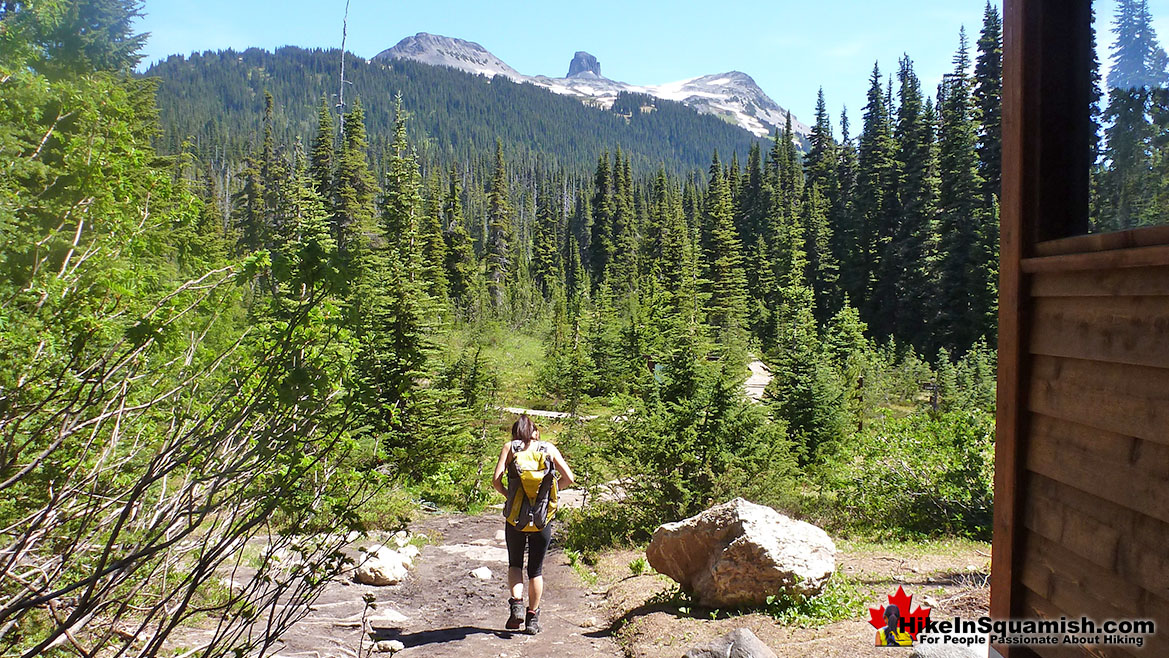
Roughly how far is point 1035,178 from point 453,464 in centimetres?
1132

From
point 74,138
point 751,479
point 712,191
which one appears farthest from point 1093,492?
point 712,191

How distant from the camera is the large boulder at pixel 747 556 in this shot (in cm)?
582

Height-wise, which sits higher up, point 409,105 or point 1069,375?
point 409,105

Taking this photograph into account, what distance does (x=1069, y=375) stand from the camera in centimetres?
249

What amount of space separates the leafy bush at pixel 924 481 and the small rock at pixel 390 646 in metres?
6.22

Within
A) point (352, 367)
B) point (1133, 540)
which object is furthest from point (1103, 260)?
point (352, 367)

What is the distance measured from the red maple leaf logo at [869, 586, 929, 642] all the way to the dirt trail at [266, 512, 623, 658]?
1972 mm

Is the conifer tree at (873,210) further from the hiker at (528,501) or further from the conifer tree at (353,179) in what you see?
the hiker at (528,501)

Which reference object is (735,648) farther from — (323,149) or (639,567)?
(323,149)

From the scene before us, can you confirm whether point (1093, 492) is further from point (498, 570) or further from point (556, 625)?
point (498, 570)

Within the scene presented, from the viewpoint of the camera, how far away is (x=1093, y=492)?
231 centimetres

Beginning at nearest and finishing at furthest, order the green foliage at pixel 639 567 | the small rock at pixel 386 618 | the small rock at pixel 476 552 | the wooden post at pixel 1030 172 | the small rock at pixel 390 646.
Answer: the wooden post at pixel 1030 172
the small rock at pixel 390 646
the small rock at pixel 386 618
the green foliage at pixel 639 567
the small rock at pixel 476 552

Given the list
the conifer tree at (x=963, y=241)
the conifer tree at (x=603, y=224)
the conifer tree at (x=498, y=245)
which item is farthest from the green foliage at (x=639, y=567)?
the conifer tree at (x=603, y=224)

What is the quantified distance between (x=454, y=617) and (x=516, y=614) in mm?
1043
